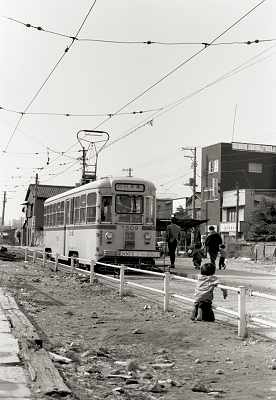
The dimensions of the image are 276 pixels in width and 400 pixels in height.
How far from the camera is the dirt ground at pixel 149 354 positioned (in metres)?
6.83

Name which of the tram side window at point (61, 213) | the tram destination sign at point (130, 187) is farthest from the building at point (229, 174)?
the tram destination sign at point (130, 187)

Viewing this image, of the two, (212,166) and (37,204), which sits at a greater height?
(212,166)

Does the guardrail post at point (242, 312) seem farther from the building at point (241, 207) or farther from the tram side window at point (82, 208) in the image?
the building at point (241, 207)

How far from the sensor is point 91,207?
2341 cm

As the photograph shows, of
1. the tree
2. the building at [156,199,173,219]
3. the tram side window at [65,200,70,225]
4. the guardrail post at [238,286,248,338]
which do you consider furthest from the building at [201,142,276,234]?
the guardrail post at [238,286,248,338]

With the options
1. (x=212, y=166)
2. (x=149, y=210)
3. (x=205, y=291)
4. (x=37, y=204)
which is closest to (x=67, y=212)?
(x=149, y=210)

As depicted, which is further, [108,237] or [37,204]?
[37,204]

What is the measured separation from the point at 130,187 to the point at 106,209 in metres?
1.16

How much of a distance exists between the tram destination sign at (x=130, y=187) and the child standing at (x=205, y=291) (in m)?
12.1

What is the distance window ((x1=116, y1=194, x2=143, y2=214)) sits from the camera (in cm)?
2292

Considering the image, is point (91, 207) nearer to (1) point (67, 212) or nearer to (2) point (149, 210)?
(2) point (149, 210)

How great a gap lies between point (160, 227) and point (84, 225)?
15072 millimetres

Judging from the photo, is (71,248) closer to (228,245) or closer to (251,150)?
(228,245)

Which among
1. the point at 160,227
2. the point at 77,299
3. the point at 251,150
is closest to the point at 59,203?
the point at 160,227
